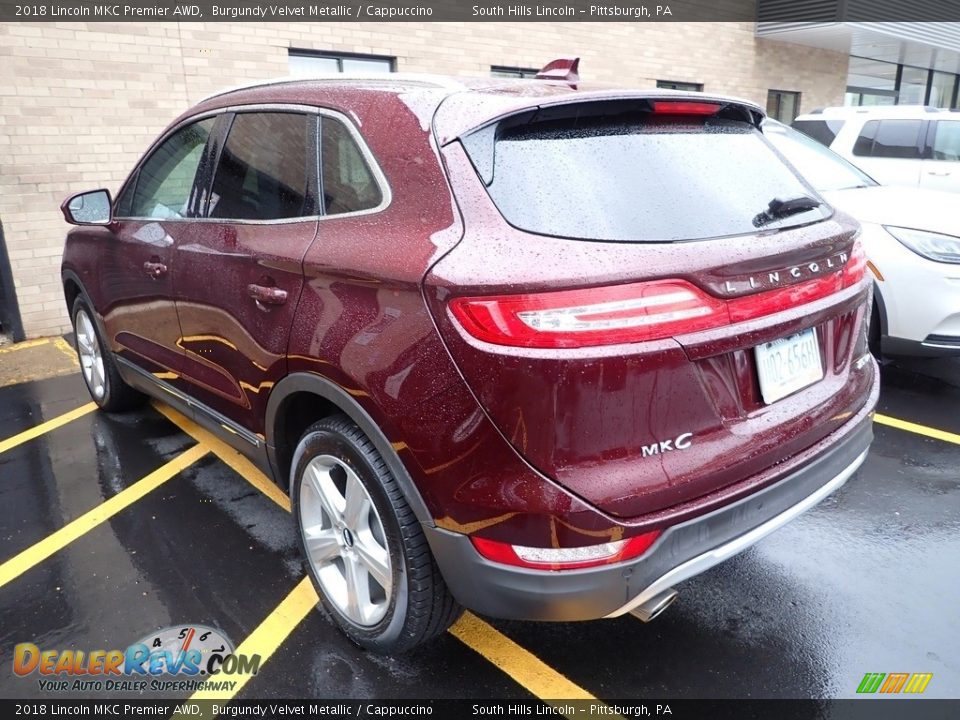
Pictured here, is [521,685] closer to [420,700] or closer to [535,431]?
[420,700]

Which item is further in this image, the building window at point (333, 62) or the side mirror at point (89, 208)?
the building window at point (333, 62)

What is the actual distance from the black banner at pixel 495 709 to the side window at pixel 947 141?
9.01 metres

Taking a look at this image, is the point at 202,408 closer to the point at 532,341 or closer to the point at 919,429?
the point at 532,341

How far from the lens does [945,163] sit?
9047mm

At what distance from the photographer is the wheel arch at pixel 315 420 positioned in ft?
6.64

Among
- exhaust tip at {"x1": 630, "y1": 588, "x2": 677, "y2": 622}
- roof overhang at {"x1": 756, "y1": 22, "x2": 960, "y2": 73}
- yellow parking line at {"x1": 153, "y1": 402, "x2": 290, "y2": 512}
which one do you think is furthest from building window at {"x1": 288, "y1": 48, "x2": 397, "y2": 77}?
roof overhang at {"x1": 756, "y1": 22, "x2": 960, "y2": 73}

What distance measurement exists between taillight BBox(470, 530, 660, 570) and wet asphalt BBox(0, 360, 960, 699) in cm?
73

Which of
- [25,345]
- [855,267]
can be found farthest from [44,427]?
[855,267]

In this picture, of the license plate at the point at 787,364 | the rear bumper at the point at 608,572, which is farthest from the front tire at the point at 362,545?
the license plate at the point at 787,364

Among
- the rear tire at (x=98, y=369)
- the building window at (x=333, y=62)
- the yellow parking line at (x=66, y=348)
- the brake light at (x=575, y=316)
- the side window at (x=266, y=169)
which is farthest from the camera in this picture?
the building window at (x=333, y=62)

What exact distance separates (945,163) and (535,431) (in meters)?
9.65

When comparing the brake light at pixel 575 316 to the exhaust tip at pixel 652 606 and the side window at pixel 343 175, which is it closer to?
the side window at pixel 343 175

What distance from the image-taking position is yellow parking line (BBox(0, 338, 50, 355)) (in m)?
6.30

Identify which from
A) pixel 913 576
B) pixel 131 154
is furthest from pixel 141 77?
pixel 913 576
